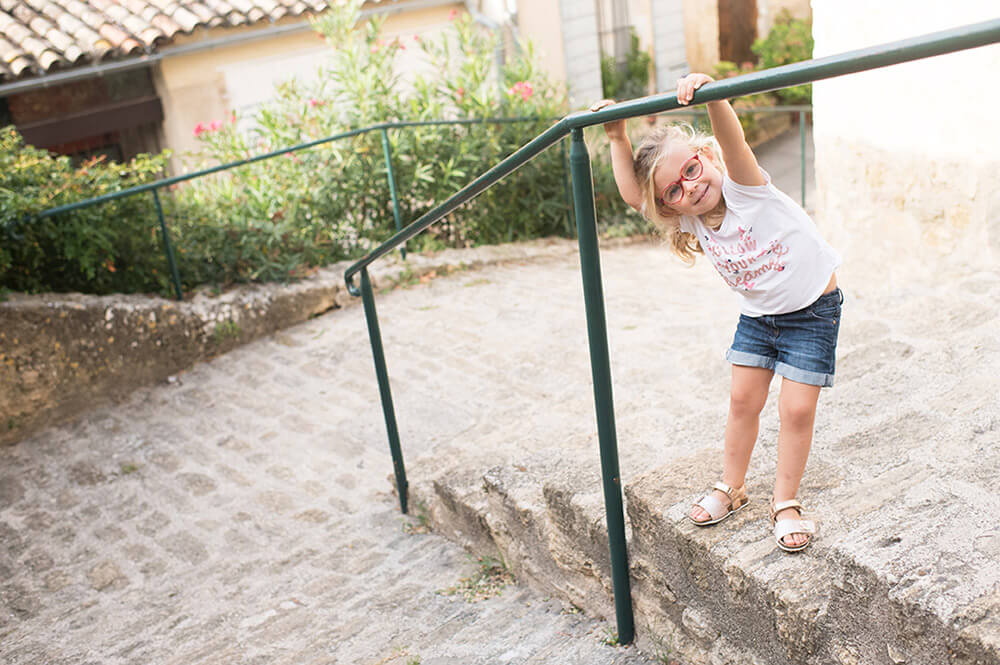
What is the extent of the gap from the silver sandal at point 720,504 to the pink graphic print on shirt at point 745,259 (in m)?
0.47

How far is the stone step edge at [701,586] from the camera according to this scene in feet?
5.17

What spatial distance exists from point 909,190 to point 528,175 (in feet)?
13.3

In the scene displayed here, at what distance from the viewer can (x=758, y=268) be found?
194 centimetres

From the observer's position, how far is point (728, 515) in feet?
6.71

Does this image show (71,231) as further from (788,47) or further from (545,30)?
(788,47)

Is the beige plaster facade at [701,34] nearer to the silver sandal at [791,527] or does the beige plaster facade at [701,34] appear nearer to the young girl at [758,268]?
the young girl at [758,268]

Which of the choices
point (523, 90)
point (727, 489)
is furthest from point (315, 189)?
point (727, 489)

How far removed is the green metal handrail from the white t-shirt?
303 mm

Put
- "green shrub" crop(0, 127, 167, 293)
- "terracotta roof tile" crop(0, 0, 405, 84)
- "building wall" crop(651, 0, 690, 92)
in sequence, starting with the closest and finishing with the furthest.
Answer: "green shrub" crop(0, 127, 167, 293), "terracotta roof tile" crop(0, 0, 405, 84), "building wall" crop(651, 0, 690, 92)

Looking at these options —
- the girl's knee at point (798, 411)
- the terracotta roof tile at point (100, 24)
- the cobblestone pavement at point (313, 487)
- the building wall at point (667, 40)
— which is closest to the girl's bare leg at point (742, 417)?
the girl's knee at point (798, 411)

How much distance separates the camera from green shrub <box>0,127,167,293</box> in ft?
16.7

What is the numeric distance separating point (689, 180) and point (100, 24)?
847 cm

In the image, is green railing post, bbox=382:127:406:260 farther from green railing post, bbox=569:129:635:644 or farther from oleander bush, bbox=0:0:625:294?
green railing post, bbox=569:129:635:644

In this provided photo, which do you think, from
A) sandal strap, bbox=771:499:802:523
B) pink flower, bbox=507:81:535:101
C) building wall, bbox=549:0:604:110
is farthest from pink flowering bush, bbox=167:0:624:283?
sandal strap, bbox=771:499:802:523
